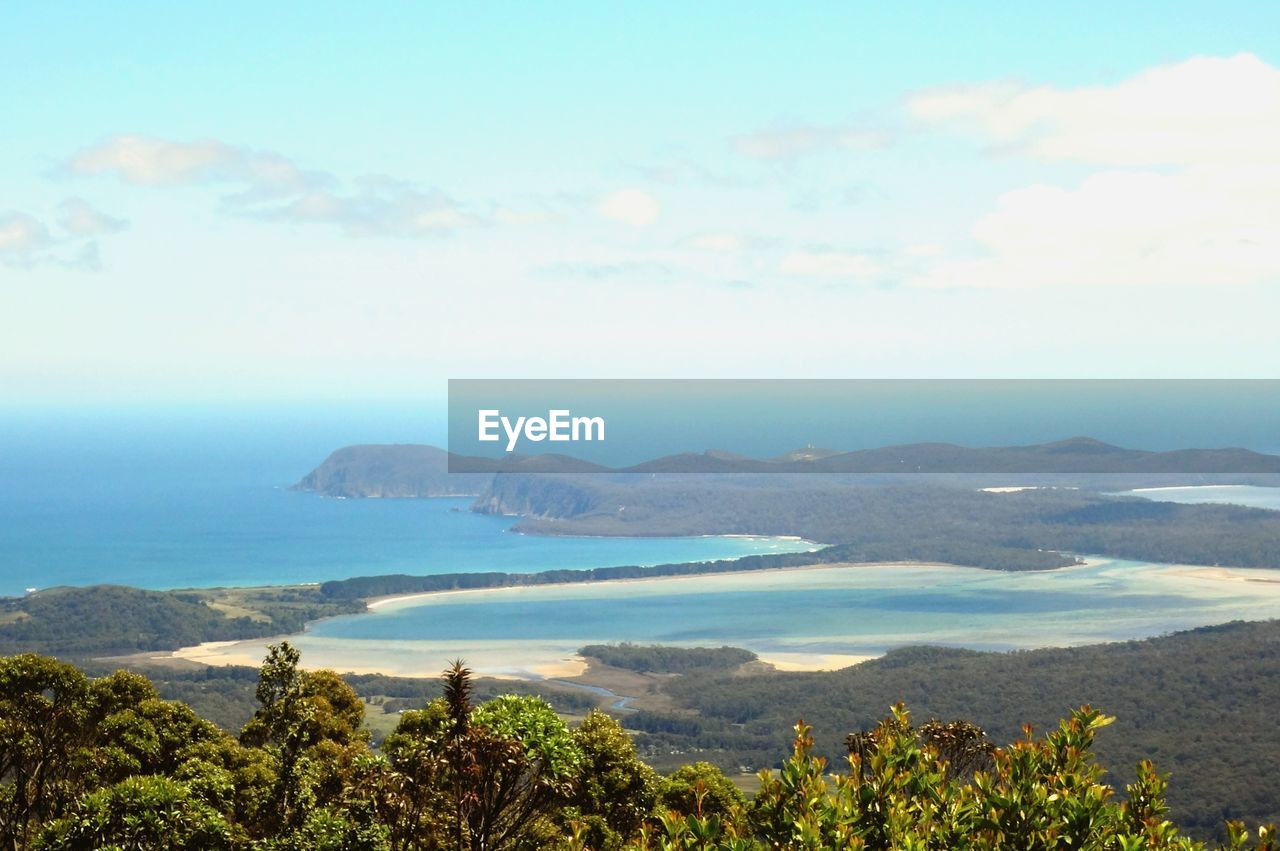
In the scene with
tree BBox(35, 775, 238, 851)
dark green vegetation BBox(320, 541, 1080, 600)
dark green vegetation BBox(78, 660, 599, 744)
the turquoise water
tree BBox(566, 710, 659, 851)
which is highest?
tree BBox(35, 775, 238, 851)

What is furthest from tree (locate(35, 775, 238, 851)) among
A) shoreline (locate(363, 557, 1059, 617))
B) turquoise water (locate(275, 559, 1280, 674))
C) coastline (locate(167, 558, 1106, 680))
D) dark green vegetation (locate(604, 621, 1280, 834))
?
shoreline (locate(363, 557, 1059, 617))

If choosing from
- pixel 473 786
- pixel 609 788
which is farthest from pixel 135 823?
pixel 609 788

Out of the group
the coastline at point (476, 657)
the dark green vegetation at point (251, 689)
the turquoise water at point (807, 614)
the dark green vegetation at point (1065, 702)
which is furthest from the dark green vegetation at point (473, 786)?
the turquoise water at point (807, 614)

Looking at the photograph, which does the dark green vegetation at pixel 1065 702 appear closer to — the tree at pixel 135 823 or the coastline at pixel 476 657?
the coastline at pixel 476 657

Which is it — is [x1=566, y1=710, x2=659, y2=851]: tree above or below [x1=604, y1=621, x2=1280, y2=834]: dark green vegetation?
above

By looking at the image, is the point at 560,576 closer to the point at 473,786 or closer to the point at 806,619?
the point at 806,619

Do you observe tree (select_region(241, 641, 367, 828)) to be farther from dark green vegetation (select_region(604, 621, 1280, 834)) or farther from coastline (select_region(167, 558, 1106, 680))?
coastline (select_region(167, 558, 1106, 680))
